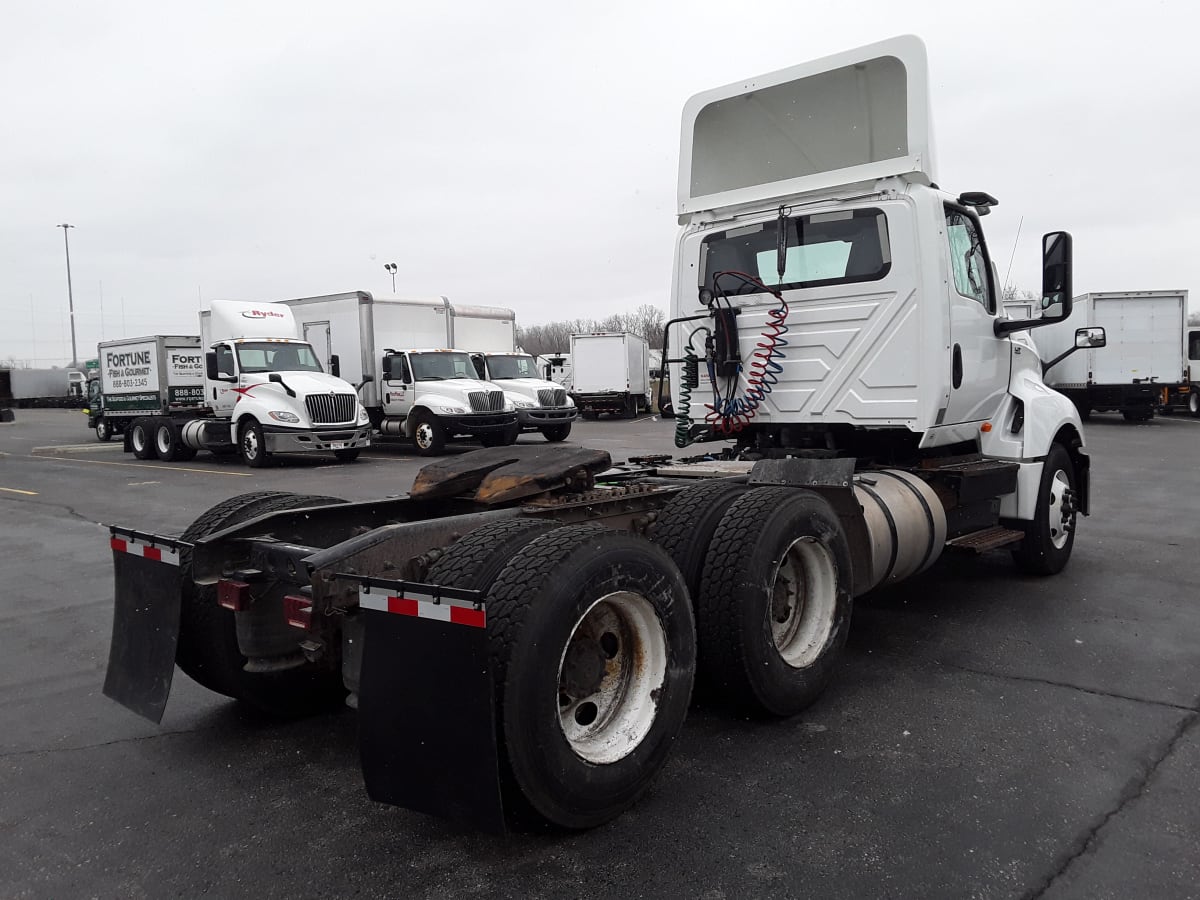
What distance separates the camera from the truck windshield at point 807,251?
5.51 metres

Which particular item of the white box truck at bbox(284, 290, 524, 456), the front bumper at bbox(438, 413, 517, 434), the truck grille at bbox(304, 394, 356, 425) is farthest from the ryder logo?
the front bumper at bbox(438, 413, 517, 434)

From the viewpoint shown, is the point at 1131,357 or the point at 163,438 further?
the point at 1131,357

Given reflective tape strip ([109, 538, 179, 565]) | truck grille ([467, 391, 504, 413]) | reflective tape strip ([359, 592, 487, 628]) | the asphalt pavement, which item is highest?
truck grille ([467, 391, 504, 413])

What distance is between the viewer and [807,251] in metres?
5.80

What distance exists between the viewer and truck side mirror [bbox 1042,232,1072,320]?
567cm

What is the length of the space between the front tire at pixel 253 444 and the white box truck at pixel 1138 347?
2081 centimetres

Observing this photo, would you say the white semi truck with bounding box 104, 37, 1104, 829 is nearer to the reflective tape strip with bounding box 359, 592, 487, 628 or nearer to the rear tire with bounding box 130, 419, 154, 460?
the reflective tape strip with bounding box 359, 592, 487, 628

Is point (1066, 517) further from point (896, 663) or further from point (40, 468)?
point (40, 468)

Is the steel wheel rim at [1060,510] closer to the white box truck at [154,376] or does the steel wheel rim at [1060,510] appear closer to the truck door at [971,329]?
the truck door at [971,329]

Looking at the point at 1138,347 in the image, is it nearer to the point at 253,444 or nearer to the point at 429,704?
the point at 253,444

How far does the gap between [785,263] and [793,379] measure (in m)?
0.78

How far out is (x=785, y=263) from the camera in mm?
5848

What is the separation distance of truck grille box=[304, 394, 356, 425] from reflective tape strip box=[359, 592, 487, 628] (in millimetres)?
15097

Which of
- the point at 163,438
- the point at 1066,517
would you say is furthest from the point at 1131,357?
the point at 163,438
